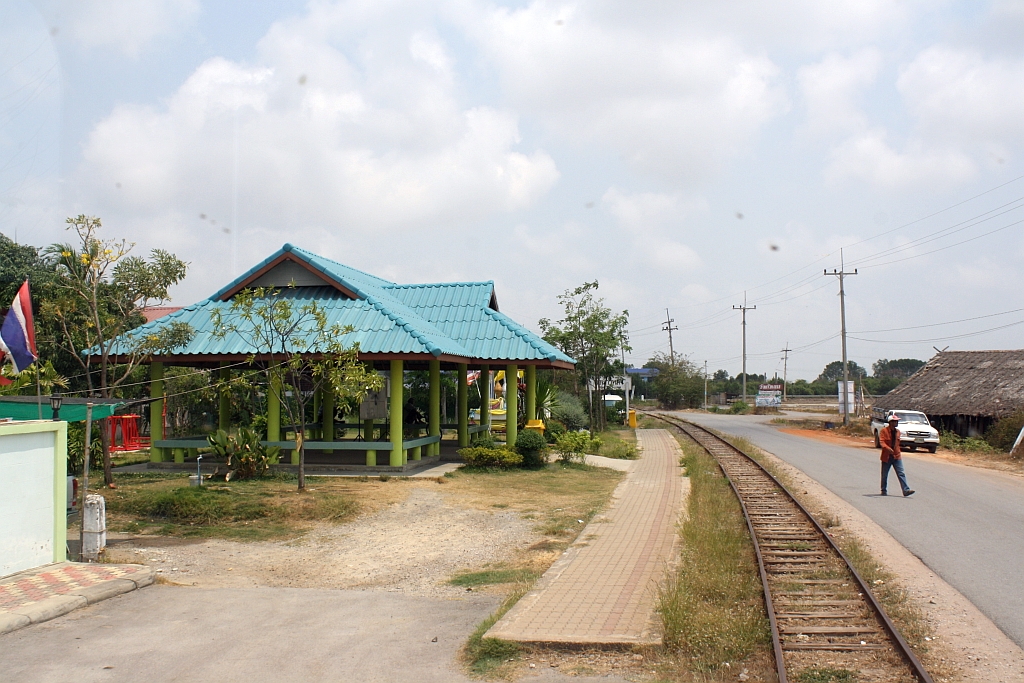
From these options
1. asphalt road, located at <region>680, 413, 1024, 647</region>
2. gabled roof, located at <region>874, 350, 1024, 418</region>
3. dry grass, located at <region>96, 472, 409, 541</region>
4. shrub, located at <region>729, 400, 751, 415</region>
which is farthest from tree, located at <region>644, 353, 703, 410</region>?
dry grass, located at <region>96, 472, 409, 541</region>

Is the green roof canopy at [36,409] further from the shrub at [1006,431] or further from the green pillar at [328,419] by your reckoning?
the shrub at [1006,431]

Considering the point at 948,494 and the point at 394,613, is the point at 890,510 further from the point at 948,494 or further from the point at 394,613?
the point at 394,613

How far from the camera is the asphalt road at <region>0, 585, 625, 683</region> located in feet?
19.7

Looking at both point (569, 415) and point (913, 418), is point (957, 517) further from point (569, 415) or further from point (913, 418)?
point (569, 415)

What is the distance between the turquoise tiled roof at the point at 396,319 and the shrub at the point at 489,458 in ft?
7.66

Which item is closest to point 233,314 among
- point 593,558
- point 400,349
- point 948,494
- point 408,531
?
point 400,349

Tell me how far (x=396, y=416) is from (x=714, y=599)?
11546 mm

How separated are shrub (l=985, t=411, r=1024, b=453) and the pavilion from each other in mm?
17659

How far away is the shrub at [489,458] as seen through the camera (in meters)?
19.9

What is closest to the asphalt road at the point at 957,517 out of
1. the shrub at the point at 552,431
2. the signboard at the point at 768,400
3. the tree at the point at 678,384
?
the shrub at the point at 552,431

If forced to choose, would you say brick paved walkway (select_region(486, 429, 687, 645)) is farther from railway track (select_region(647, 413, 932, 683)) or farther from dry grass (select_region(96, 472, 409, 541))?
dry grass (select_region(96, 472, 409, 541))

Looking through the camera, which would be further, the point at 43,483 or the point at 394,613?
the point at 43,483

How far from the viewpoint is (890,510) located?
14.3 metres

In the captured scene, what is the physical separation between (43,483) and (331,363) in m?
6.96
